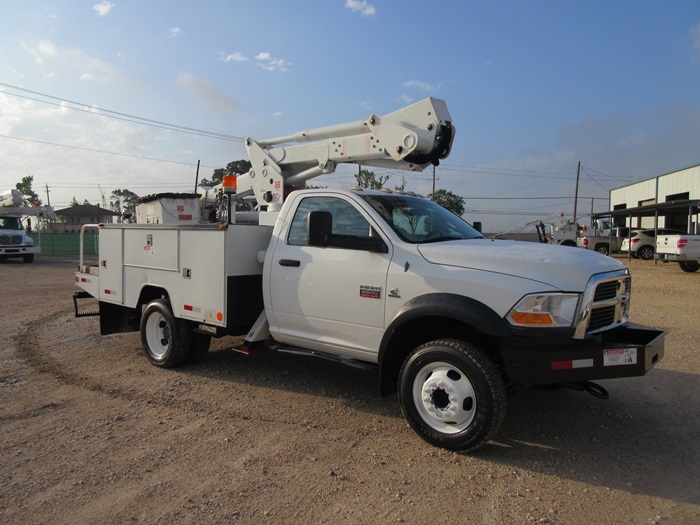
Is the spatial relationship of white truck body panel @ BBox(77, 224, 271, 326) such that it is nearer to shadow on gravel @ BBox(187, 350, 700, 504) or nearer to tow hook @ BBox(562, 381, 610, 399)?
shadow on gravel @ BBox(187, 350, 700, 504)

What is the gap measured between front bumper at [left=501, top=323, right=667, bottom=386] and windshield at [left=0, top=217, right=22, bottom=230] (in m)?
26.7

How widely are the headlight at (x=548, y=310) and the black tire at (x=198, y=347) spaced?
3.84 metres

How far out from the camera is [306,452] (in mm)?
3869

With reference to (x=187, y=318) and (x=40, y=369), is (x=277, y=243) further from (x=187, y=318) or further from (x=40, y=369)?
(x=40, y=369)

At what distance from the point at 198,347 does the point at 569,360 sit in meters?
4.21

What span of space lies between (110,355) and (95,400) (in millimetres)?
1846

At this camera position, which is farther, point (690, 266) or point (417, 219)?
point (690, 266)

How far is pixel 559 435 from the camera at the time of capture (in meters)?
4.24

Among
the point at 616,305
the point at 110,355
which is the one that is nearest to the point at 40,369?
the point at 110,355

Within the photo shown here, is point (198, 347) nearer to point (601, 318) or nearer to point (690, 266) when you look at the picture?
point (601, 318)

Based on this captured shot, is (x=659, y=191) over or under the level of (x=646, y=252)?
over

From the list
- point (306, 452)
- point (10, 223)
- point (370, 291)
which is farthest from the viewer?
point (10, 223)

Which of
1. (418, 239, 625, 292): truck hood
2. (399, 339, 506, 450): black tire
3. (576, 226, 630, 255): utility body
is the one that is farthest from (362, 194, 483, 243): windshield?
(576, 226, 630, 255): utility body

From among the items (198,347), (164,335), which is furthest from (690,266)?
(164,335)
